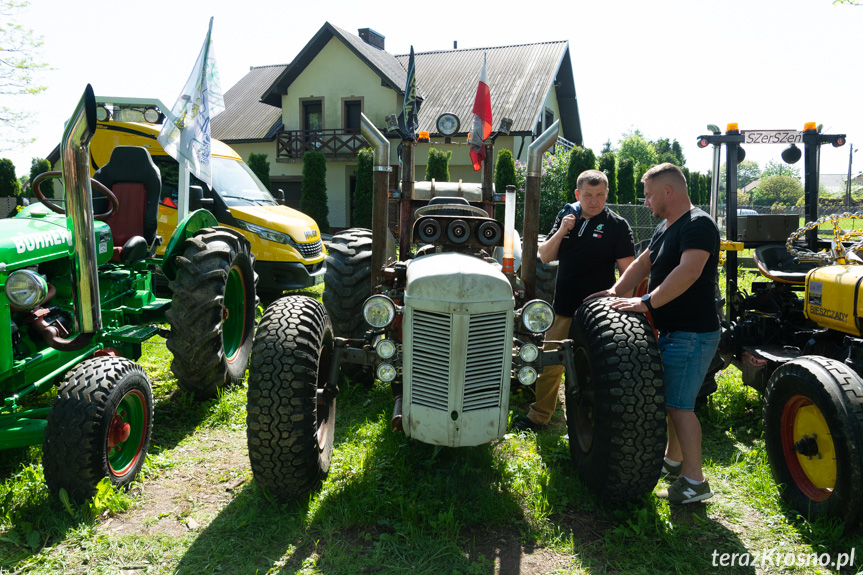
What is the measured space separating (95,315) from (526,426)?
2.87 metres

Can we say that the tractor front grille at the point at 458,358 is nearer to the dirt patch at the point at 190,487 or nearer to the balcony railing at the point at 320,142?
the dirt patch at the point at 190,487

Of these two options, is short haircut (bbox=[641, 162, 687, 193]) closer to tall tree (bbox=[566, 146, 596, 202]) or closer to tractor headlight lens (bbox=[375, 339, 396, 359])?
tractor headlight lens (bbox=[375, 339, 396, 359])

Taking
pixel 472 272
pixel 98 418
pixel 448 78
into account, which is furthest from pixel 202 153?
pixel 448 78

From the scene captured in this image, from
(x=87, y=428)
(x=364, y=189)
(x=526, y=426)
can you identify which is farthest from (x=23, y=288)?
(x=364, y=189)

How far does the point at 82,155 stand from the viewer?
3.14 metres

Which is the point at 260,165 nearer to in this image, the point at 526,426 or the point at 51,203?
the point at 51,203

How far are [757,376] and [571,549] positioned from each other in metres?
2.24

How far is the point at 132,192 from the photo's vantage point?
5.20 m

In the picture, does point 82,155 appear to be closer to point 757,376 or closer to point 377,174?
point 377,174

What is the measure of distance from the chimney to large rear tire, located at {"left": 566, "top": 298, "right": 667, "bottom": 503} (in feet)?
82.7

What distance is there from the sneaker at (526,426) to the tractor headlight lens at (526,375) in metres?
1.21

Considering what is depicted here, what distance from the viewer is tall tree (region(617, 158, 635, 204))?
869 inches

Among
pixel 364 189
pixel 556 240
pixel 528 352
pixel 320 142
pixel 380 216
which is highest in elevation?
pixel 320 142

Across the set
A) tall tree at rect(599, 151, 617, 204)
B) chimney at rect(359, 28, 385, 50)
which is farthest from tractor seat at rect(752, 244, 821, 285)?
chimney at rect(359, 28, 385, 50)
